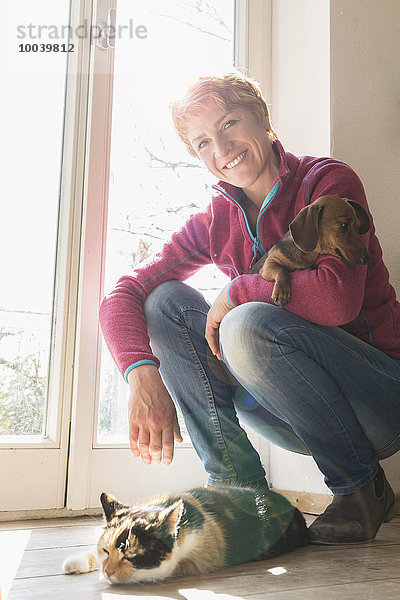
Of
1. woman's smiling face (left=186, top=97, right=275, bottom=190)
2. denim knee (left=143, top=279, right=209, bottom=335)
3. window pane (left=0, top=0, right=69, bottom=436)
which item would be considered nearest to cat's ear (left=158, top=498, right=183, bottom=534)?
denim knee (left=143, top=279, right=209, bottom=335)

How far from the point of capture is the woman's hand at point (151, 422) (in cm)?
134

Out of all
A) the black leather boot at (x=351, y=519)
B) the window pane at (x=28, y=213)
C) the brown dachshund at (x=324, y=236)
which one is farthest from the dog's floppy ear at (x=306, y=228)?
the window pane at (x=28, y=213)

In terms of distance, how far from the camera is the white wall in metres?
2.07

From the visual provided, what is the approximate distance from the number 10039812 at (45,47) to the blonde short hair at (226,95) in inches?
29.6

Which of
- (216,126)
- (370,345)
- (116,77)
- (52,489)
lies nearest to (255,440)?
(52,489)

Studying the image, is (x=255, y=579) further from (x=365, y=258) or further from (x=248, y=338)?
(x=365, y=258)

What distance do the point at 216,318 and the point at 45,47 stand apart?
1300mm

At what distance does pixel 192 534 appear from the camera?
1.13 metres

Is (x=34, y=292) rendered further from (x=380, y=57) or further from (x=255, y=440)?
(x=380, y=57)

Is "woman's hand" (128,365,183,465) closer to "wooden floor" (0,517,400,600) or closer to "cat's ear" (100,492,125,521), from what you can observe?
"cat's ear" (100,492,125,521)

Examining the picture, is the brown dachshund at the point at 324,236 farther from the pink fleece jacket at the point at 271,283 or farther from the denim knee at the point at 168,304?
the denim knee at the point at 168,304

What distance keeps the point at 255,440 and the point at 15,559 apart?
3.70ft

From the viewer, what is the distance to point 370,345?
4.76ft

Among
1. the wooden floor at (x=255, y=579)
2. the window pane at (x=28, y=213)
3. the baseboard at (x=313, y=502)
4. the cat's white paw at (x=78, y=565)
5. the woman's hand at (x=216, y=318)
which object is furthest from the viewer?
the window pane at (x=28, y=213)
